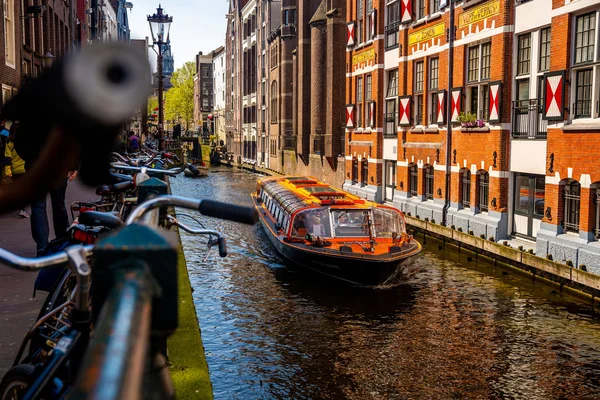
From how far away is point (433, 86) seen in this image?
22.4 meters

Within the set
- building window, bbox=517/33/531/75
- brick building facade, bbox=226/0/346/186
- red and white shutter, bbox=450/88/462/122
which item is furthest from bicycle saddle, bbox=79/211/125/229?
brick building facade, bbox=226/0/346/186

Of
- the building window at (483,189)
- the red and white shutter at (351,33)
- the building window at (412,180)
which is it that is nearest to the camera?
the building window at (483,189)

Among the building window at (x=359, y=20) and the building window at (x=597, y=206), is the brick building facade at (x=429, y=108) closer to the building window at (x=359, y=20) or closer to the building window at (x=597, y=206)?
the building window at (x=359, y=20)

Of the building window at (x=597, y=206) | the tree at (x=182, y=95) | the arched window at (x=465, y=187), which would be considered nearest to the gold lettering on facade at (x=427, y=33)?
the arched window at (x=465, y=187)

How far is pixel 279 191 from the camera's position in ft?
68.4

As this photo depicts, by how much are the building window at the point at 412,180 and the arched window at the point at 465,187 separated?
12.5 ft

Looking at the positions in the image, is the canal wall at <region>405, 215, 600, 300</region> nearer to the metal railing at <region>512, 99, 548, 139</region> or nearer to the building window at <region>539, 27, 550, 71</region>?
the metal railing at <region>512, 99, 548, 139</region>

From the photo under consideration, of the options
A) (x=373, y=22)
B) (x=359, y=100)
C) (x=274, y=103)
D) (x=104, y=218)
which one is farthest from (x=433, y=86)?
(x=274, y=103)

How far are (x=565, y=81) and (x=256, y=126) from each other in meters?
46.7

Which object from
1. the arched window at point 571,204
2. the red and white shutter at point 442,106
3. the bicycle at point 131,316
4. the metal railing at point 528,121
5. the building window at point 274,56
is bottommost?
the arched window at point 571,204

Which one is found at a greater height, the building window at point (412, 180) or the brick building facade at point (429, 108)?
the brick building facade at point (429, 108)

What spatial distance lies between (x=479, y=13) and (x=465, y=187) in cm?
501

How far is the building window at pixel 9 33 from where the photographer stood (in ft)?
56.1

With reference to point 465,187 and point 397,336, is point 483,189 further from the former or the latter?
point 397,336
